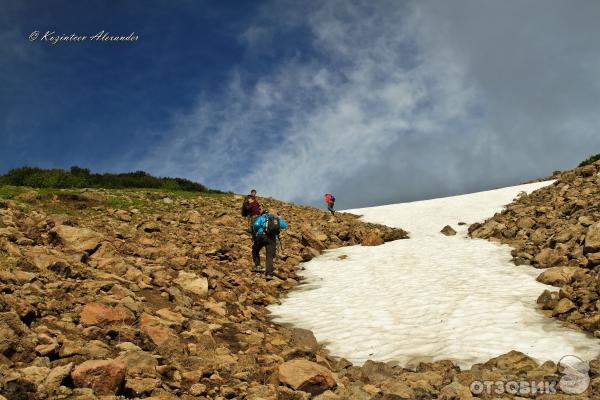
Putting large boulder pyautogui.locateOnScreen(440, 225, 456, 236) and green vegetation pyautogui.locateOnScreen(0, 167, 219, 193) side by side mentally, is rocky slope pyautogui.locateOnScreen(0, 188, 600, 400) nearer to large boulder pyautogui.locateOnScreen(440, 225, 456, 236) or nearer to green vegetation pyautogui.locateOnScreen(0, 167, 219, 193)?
large boulder pyautogui.locateOnScreen(440, 225, 456, 236)

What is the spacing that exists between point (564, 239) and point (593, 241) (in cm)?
276

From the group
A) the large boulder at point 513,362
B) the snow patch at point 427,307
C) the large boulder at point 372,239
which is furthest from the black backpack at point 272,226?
the large boulder at point 372,239

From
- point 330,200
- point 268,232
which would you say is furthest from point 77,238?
point 330,200

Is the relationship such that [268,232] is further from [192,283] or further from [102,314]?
[102,314]

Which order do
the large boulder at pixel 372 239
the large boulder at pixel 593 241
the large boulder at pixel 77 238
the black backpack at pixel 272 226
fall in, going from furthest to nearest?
the large boulder at pixel 372 239 → the black backpack at pixel 272 226 → the large boulder at pixel 593 241 → the large boulder at pixel 77 238

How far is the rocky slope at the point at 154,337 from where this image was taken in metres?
5.71

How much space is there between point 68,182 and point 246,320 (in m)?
30.4

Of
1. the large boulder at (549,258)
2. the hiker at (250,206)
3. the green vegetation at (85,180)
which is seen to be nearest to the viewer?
the large boulder at (549,258)

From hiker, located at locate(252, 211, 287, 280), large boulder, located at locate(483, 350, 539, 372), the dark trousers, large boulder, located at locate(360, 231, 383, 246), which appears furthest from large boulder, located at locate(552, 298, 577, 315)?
large boulder, located at locate(360, 231, 383, 246)

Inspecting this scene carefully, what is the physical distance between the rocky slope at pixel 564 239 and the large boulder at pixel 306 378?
5709 millimetres

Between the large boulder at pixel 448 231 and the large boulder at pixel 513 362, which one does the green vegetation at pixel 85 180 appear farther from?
the large boulder at pixel 513 362

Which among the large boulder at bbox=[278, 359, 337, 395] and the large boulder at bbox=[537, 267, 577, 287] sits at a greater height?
the large boulder at bbox=[537, 267, 577, 287]

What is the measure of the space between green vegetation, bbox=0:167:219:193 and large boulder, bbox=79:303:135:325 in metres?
30.3

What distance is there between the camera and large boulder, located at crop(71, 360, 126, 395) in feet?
17.4
